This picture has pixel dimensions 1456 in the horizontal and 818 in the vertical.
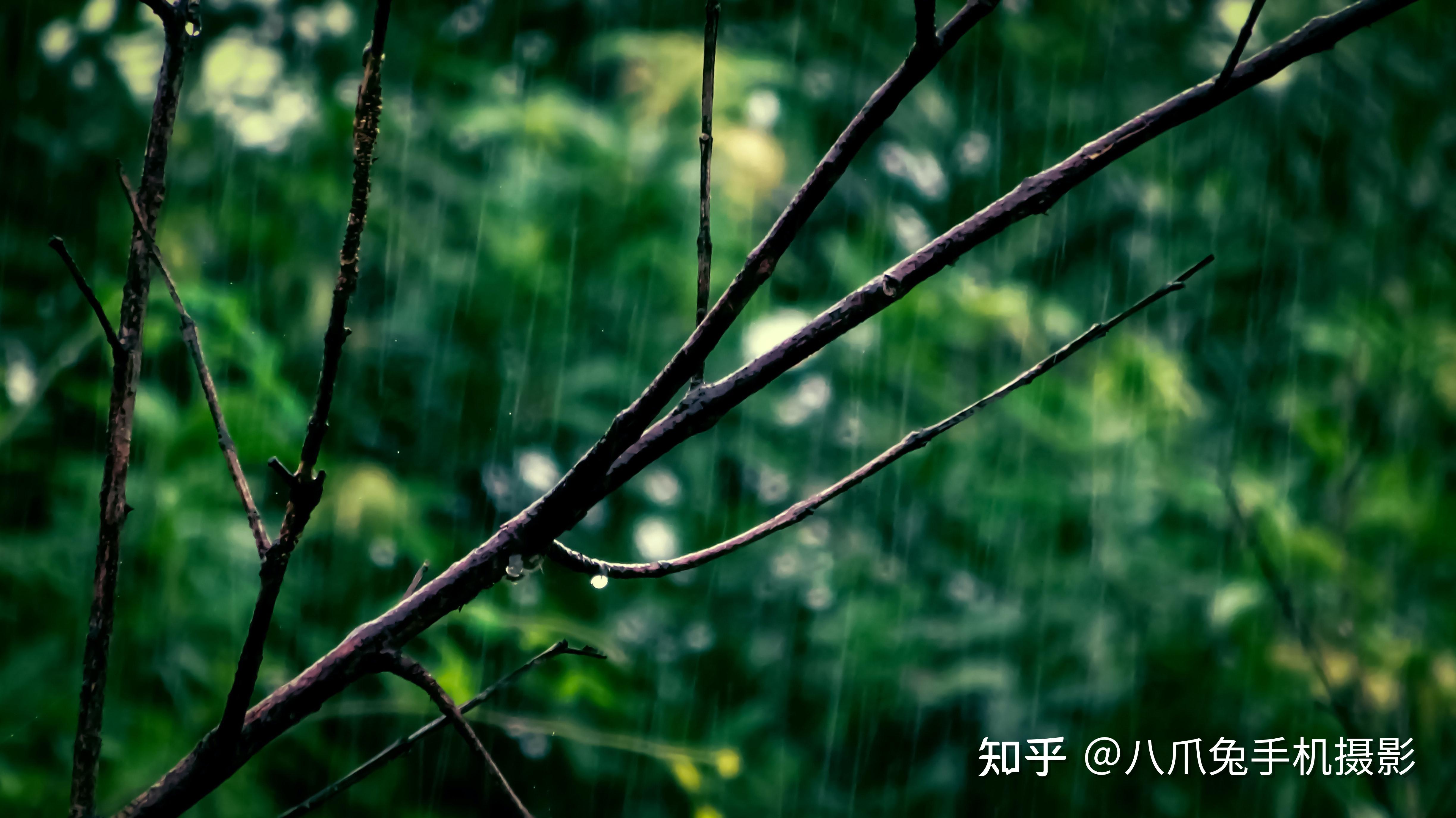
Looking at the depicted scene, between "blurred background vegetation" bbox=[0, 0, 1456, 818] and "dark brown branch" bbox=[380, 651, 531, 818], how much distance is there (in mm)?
1235

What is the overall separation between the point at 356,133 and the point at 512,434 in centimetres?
177

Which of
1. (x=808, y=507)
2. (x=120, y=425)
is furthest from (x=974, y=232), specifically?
(x=120, y=425)

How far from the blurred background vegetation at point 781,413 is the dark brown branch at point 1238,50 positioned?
4.29ft

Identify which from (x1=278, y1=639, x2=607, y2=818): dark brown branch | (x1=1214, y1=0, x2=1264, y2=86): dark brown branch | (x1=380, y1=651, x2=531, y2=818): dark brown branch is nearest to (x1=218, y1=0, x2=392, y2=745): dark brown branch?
(x1=380, y1=651, x2=531, y2=818): dark brown branch

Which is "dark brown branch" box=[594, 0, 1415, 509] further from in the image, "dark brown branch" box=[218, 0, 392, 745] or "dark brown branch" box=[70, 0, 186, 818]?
"dark brown branch" box=[70, 0, 186, 818]

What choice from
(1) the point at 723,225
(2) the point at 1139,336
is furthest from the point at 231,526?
(2) the point at 1139,336

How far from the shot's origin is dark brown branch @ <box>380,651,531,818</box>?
0.55 m

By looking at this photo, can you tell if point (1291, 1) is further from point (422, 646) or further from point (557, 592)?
point (422, 646)

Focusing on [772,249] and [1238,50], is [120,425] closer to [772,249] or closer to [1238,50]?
[772,249]

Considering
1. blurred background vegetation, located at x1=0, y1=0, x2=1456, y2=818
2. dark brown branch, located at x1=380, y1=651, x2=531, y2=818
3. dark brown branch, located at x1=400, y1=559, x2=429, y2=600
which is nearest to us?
dark brown branch, located at x1=380, y1=651, x2=531, y2=818

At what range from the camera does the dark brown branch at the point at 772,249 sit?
1.66 ft

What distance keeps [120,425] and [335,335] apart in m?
0.37

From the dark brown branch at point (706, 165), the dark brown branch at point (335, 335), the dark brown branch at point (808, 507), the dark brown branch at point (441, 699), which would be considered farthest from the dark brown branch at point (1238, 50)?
the dark brown branch at point (441, 699)

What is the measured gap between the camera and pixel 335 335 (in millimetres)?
432
